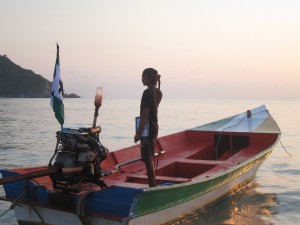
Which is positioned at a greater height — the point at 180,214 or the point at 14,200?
Result: the point at 14,200

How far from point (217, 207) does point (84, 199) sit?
378 cm

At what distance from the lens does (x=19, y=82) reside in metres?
142

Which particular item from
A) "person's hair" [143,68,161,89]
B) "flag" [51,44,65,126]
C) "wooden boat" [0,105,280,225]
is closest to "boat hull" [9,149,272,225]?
"wooden boat" [0,105,280,225]

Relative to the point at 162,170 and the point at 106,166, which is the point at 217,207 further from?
the point at 106,166

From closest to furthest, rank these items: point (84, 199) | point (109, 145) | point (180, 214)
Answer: point (84, 199) → point (180, 214) → point (109, 145)

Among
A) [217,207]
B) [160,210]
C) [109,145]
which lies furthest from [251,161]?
[109,145]

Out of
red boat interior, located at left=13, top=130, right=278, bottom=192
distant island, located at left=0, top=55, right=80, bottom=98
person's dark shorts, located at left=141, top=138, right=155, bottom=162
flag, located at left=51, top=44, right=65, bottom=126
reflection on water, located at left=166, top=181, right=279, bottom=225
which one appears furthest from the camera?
distant island, located at left=0, top=55, right=80, bottom=98

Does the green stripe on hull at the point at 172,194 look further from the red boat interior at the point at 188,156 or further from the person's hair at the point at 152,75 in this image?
the person's hair at the point at 152,75

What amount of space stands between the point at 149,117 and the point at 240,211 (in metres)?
3.79

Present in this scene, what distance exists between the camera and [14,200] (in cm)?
568

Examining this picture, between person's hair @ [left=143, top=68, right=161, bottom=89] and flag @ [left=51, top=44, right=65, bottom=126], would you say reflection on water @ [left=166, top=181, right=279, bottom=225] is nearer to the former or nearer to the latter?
person's hair @ [left=143, top=68, right=161, bottom=89]

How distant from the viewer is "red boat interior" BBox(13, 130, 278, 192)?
7298 millimetres

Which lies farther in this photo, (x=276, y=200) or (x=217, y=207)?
(x=276, y=200)

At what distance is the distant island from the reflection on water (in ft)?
391
